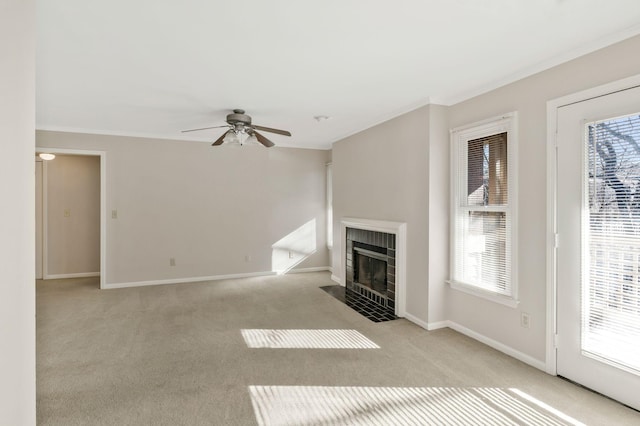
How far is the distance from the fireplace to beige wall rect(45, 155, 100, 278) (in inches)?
193

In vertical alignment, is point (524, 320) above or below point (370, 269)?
below

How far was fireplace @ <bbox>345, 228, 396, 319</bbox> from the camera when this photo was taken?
4332 millimetres

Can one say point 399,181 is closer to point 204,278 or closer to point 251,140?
point 251,140

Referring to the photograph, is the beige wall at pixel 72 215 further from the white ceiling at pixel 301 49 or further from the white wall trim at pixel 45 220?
the white ceiling at pixel 301 49

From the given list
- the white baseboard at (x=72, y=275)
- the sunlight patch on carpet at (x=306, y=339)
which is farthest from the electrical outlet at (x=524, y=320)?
the white baseboard at (x=72, y=275)

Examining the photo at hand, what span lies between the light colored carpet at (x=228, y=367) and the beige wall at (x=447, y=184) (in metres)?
0.29

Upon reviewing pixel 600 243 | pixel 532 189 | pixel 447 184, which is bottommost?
pixel 600 243

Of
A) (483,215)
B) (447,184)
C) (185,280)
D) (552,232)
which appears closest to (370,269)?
(447,184)

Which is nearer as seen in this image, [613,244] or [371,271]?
[613,244]

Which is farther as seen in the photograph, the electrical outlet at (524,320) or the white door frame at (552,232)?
the electrical outlet at (524,320)

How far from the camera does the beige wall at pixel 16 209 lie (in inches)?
31.0

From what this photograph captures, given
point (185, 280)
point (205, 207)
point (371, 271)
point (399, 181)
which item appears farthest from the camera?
point (205, 207)

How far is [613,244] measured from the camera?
7.68ft

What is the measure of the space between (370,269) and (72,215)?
18.3ft
